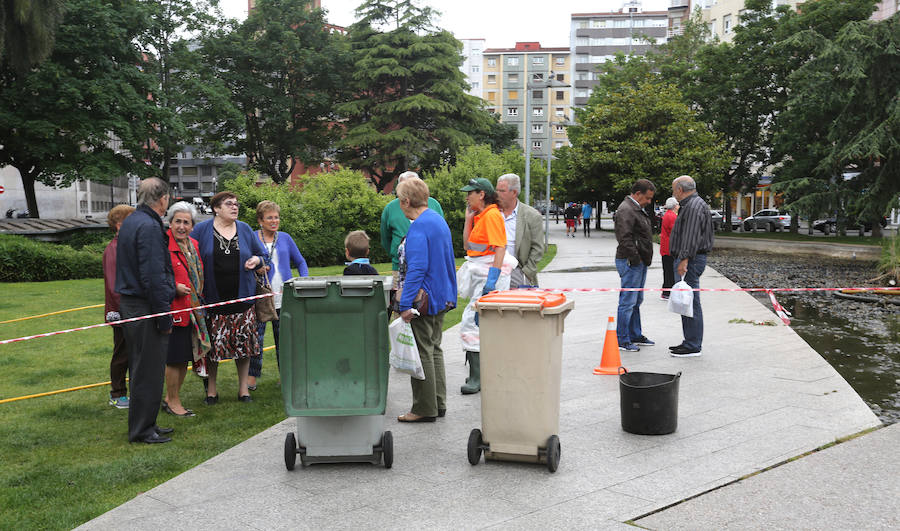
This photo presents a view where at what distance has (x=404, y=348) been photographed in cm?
566

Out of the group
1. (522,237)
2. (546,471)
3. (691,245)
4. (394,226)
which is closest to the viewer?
(546,471)

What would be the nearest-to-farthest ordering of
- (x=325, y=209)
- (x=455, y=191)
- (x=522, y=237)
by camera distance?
(x=522, y=237)
(x=325, y=209)
(x=455, y=191)

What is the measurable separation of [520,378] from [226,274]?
2926 mm

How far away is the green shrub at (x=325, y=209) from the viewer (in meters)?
24.5

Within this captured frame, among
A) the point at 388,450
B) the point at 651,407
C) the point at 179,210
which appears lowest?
the point at 388,450

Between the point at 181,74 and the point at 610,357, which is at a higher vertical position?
the point at 181,74

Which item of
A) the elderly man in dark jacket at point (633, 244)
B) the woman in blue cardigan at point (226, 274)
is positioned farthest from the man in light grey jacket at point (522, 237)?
the woman in blue cardigan at point (226, 274)

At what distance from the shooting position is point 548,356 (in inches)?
191

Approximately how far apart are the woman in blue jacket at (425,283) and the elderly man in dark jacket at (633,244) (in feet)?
10.6

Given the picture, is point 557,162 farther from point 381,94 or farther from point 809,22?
point 809,22

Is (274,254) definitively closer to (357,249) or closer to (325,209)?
(357,249)

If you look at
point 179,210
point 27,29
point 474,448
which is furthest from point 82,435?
point 27,29

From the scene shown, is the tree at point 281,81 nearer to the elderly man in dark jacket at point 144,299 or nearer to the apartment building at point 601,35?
the elderly man in dark jacket at point 144,299

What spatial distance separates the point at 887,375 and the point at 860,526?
4672 millimetres
